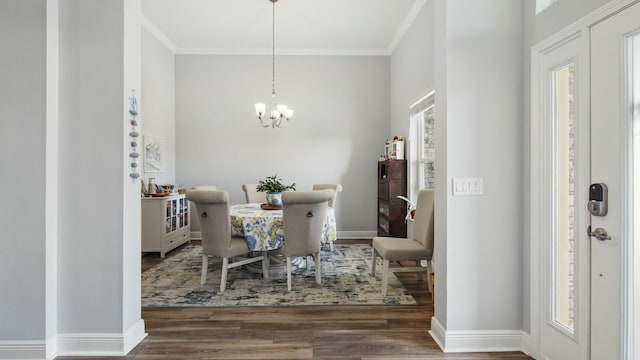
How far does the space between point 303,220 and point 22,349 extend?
218cm

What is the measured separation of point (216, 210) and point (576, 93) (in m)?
2.89

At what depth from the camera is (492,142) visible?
2.31m

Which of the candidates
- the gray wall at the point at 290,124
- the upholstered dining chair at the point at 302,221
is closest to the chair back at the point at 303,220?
the upholstered dining chair at the point at 302,221

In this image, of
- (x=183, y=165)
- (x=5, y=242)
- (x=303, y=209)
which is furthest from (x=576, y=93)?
(x=183, y=165)

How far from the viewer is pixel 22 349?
7.06 ft

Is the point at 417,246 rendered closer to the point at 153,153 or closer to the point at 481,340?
the point at 481,340

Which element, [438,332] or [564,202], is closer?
[564,202]

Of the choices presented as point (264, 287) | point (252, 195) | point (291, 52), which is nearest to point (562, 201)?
point (264, 287)

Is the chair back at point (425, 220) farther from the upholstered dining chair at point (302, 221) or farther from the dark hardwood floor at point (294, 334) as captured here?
the upholstered dining chair at point (302, 221)

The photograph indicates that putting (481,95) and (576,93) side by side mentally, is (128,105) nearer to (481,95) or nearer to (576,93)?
(481,95)

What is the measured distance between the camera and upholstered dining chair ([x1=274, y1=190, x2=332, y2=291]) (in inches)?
130

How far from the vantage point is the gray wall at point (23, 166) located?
2.12 metres

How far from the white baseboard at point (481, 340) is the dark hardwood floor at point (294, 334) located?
5 centimetres

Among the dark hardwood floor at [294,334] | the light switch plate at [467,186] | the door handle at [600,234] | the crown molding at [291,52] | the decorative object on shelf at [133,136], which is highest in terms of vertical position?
the crown molding at [291,52]
